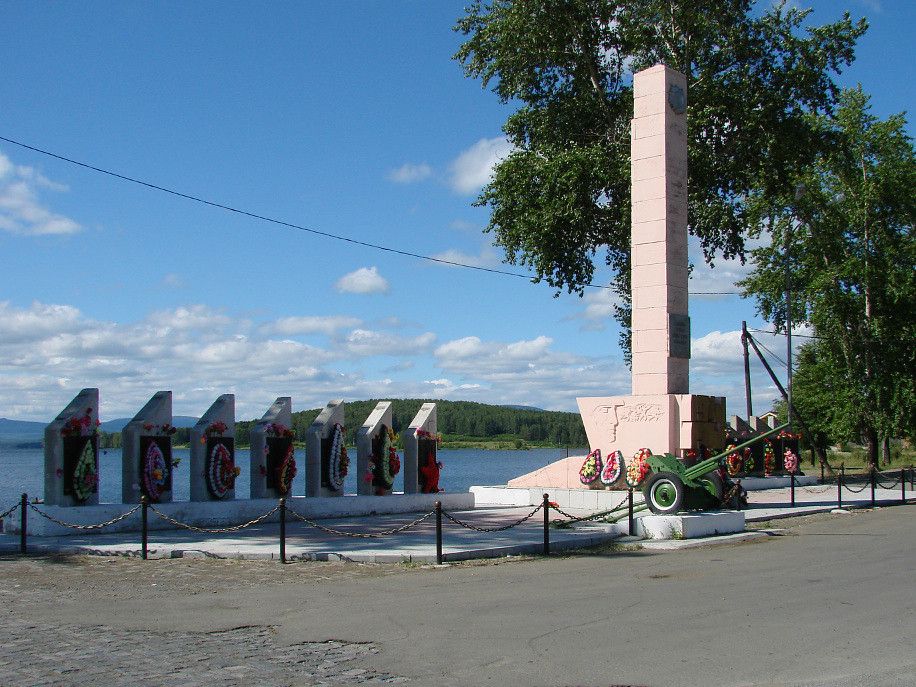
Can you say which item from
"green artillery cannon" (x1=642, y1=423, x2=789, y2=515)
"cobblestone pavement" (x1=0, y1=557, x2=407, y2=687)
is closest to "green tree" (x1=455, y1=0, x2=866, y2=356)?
"green artillery cannon" (x1=642, y1=423, x2=789, y2=515)

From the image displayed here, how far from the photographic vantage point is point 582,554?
610 inches

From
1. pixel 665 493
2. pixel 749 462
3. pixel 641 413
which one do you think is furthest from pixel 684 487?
pixel 749 462

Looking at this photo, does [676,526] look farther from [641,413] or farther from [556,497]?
[556,497]

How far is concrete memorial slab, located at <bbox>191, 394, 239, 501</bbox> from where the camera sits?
64.9ft

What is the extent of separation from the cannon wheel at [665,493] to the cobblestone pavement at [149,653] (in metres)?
9.91

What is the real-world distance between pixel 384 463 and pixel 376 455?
0.29m

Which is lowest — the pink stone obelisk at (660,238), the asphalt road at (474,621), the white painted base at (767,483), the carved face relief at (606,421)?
the white painted base at (767,483)

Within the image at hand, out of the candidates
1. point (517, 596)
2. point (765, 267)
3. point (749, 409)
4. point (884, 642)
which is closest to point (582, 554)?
point (517, 596)

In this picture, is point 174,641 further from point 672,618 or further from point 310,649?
point 672,618

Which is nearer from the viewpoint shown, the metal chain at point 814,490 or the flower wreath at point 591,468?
the flower wreath at point 591,468

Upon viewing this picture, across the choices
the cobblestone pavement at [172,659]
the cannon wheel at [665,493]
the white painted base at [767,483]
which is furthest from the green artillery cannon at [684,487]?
the white painted base at [767,483]

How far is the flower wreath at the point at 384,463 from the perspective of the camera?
23.2m

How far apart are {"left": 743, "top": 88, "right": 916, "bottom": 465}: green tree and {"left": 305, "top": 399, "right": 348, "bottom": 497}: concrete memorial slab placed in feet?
82.4

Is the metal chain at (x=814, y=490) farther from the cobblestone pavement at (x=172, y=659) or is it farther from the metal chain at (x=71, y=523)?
the cobblestone pavement at (x=172, y=659)
